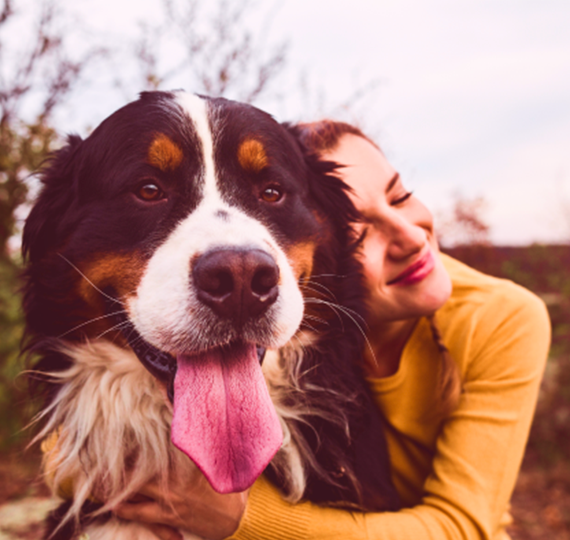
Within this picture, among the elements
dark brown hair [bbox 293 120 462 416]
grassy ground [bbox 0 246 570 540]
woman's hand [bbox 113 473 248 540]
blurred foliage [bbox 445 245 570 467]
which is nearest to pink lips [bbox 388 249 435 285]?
dark brown hair [bbox 293 120 462 416]

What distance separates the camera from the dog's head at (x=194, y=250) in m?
1.44

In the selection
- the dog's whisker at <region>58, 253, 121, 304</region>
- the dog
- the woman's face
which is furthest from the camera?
the woman's face

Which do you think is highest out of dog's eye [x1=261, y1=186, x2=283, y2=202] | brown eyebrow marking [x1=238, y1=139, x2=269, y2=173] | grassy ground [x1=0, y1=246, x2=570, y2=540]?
brown eyebrow marking [x1=238, y1=139, x2=269, y2=173]

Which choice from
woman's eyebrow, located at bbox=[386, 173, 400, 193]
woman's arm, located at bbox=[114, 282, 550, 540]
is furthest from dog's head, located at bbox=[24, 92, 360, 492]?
woman's arm, located at bbox=[114, 282, 550, 540]

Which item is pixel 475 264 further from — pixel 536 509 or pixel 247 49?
pixel 247 49

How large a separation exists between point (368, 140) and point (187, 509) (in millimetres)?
1789

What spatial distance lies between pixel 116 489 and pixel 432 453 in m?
1.40

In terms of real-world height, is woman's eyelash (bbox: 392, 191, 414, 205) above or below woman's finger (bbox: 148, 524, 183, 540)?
above

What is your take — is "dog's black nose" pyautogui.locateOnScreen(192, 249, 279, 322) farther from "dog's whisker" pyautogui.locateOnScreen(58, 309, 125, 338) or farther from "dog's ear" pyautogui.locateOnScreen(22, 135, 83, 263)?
"dog's ear" pyautogui.locateOnScreen(22, 135, 83, 263)

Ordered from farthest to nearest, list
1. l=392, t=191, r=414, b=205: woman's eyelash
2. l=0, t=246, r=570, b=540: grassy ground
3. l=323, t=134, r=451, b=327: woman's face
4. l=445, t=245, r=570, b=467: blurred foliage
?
l=445, t=245, r=570, b=467: blurred foliage → l=0, t=246, r=570, b=540: grassy ground → l=392, t=191, r=414, b=205: woman's eyelash → l=323, t=134, r=451, b=327: woman's face

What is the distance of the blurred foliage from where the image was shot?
185 inches

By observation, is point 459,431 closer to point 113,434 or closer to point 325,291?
point 325,291

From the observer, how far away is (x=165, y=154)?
1.71 metres

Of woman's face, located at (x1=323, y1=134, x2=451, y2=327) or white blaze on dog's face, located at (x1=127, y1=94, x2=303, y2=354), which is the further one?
woman's face, located at (x1=323, y1=134, x2=451, y2=327)
